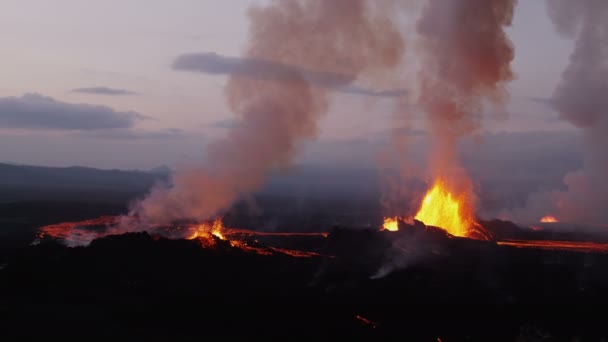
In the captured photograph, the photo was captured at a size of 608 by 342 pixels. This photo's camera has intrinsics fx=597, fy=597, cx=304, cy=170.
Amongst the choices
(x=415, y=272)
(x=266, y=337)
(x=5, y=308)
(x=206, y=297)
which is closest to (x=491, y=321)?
(x=415, y=272)

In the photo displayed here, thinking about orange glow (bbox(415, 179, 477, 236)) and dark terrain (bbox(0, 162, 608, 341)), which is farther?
orange glow (bbox(415, 179, 477, 236))

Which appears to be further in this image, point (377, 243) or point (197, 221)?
point (197, 221)

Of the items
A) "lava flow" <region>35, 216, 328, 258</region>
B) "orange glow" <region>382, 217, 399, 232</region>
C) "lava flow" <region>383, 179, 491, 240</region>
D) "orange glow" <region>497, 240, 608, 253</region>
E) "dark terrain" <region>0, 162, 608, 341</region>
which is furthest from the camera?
"lava flow" <region>383, 179, 491, 240</region>

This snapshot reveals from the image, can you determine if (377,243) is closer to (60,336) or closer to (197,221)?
(197,221)

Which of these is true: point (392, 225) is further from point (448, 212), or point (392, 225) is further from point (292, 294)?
point (292, 294)

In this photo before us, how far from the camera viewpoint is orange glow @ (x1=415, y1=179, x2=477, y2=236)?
280 feet

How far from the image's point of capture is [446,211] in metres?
86.4

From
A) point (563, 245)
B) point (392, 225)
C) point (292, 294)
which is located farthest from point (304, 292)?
point (563, 245)

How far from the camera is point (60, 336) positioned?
121ft

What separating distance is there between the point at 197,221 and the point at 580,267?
46994 mm

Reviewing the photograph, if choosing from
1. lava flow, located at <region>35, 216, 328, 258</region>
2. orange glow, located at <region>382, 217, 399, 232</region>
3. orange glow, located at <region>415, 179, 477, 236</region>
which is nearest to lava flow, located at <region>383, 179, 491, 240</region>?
orange glow, located at <region>415, 179, 477, 236</region>

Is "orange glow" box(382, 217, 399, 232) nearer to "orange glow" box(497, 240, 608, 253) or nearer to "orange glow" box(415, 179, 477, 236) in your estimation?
"orange glow" box(415, 179, 477, 236)

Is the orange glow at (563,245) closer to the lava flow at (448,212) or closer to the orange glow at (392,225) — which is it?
the lava flow at (448,212)

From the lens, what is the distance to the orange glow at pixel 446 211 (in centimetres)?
8531
